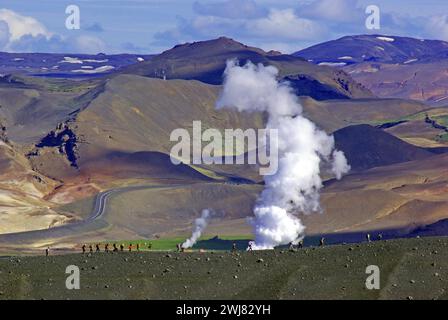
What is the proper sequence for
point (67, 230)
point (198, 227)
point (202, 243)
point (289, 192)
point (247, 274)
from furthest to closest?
point (198, 227) → point (67, 230) → point (202, 243) → point (289, 192) → point (247, 274)

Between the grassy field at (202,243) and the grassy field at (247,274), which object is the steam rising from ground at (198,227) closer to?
the grassy field at (202,243)

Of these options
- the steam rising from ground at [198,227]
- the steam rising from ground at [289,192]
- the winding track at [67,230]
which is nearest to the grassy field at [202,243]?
the steam rising from ground at [198,227]

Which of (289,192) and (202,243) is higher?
(289,192)

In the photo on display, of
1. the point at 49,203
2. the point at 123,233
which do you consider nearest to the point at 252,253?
the point at 123,233

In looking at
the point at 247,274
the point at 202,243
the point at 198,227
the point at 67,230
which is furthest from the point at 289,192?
the point at 247,274

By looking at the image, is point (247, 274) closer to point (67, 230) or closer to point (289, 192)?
point (289, 192)
